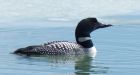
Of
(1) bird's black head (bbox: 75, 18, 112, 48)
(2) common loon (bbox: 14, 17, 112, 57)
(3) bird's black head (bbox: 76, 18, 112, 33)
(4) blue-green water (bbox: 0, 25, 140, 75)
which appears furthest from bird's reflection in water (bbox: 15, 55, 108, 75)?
(3) bird's black head (bbox: 76, 18, 112, 33)

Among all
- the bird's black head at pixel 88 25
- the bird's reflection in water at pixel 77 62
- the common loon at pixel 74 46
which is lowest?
the bird's reflection in water at pixel 77 62

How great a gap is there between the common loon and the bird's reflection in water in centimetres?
17

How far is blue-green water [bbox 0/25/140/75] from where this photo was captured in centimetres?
1041

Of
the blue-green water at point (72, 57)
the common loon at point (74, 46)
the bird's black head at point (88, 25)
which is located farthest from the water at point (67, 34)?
the bird's black head at point (88, 25)

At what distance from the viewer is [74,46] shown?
1280cm

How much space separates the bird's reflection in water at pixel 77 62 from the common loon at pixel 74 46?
17 centimetres

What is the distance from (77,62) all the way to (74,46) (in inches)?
Answer: 51.5

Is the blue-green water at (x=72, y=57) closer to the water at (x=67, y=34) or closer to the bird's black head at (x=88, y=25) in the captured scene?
the water at (x=67, y=34)

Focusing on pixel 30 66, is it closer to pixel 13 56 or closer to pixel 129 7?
pixel 13 56

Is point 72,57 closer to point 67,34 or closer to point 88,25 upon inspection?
point 88,25

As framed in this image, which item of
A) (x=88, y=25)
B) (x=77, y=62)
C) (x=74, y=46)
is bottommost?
(x=77, y=62)

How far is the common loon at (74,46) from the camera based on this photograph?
12.3 meters

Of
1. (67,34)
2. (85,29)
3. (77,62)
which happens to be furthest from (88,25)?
(77,62)

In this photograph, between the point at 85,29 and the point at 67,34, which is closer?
the point at 85,29
